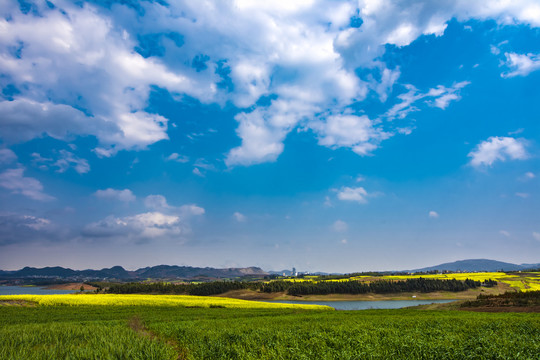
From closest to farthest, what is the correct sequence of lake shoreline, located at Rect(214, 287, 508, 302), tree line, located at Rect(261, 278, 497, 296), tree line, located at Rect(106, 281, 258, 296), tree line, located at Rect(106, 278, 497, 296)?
lake shoreline, located at Rect(214, 287, 508, 302), tree line, located at Rect(106, 281, 258, 296), tree line, located at Rect(106, 278, 497, 296), tree line, located at Rect(261, 278, 497, 296)

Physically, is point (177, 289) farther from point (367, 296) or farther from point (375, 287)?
point (375, 287)

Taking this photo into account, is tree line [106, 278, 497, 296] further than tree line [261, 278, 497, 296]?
No

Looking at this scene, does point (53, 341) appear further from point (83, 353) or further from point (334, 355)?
point (334, 355)

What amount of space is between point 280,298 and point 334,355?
139993mm

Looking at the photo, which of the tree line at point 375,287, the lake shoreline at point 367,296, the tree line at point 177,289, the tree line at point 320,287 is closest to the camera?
the lake shoreline at point 367,296

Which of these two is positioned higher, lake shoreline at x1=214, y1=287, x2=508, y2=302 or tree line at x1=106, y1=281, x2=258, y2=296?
tree line at x1=106, y1=281, x2=258, y2=296

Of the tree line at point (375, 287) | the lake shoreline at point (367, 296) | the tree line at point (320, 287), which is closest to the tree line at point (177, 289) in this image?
the tree line at point (320, 287)

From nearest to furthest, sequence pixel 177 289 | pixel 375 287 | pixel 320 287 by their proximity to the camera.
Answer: pixel 320 287 → pixel 177 289 → pixel 375 287

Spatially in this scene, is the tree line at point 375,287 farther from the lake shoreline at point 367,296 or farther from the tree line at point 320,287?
the lake shoreline at point 367,296

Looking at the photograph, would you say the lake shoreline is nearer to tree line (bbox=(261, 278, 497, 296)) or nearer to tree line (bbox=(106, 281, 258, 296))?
tree line (bbox=(261, 278, 497, 296))

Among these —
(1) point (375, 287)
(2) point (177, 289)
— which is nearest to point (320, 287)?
(1) point (375, 287)

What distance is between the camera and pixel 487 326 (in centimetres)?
2153

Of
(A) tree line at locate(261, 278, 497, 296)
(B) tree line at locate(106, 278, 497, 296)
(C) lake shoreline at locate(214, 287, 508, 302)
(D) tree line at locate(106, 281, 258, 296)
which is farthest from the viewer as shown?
(A) tree line at locate(261, 278, 497, 296)

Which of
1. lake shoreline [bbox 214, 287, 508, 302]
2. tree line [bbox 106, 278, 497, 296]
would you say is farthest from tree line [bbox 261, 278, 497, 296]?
lake shoreline [bbox 214, 287, 508, 302]
